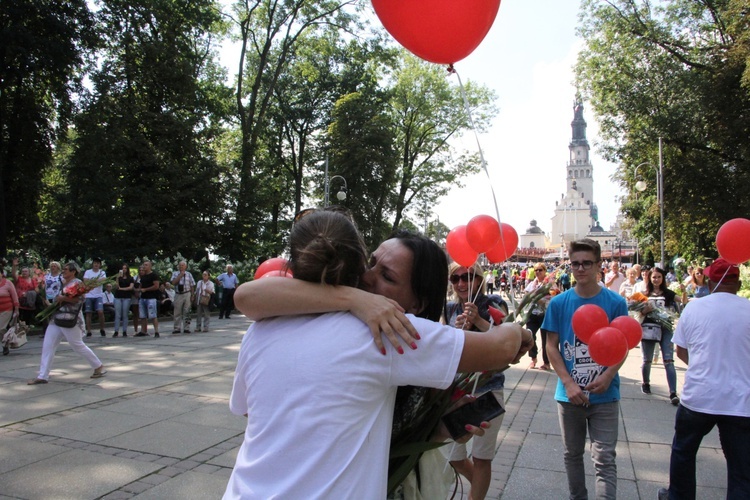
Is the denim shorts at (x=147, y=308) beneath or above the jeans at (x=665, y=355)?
above

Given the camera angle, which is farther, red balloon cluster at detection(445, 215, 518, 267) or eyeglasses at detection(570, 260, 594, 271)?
eyeglasses at detection(570, 260, 594, 271)

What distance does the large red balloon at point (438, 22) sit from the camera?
2285 mm

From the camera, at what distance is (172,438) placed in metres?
5.49

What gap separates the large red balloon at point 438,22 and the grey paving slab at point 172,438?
13.5ft

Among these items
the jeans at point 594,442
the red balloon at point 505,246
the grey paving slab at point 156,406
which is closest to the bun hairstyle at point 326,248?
the red balloon at point 505,246

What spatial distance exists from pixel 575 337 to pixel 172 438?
387cm

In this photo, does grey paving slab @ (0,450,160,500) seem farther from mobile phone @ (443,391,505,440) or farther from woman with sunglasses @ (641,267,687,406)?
woman with sunglasses @ (641,267,687,406)

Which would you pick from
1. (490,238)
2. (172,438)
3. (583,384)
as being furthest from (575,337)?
(172,438)

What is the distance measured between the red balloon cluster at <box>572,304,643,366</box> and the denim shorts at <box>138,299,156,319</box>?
12.3m

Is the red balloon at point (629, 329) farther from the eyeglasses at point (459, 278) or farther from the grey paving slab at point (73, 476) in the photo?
the grey paving slab at point (73, 476)

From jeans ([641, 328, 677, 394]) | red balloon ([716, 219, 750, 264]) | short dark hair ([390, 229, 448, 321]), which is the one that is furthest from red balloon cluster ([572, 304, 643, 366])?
jeans ([641, 328, 677, 394])

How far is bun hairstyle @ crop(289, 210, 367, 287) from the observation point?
1499mm

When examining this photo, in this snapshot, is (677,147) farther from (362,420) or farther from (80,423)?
(362,420)

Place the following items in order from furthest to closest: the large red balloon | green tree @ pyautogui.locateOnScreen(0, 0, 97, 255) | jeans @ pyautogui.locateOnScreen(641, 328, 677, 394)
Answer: green tree @ pyautogui.locateOnScreen(0, 0, 97, 255), jeans @ pyautogui.locateOnScreen(641, 328, 677, 394), the large red balloon
